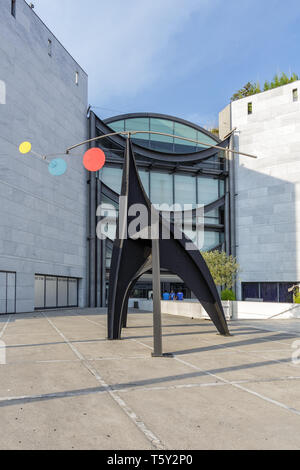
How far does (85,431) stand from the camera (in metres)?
4.64

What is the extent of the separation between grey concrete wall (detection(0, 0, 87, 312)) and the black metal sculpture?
1116cm

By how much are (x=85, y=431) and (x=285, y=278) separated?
34899 millimetres

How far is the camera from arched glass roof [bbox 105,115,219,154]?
41.8 meters

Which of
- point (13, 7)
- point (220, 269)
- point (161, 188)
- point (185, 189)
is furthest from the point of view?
point (185, 189)

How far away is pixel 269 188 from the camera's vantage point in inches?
1512

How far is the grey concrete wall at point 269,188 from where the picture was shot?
3697 cm

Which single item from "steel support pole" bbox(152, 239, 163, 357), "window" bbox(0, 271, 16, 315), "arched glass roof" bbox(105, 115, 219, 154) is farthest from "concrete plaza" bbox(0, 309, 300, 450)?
"arched glass roof" bbox(105, 115, 219, 154)

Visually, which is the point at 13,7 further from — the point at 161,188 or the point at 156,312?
the point at 156,312

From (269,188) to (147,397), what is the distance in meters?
35.1

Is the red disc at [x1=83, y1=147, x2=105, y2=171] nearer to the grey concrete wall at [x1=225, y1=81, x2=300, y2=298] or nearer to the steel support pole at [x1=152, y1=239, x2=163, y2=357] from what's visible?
the steel support pole at [x1=152, y1=239, x2=163, y2=357]

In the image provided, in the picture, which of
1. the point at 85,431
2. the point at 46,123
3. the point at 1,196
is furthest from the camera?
the point at 46,123

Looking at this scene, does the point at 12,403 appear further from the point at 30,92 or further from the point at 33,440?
the point at 30,92

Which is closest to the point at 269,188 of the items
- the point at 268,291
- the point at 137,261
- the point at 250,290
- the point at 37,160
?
the point at 268,291

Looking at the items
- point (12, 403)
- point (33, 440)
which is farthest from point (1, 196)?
point (33, 440)
